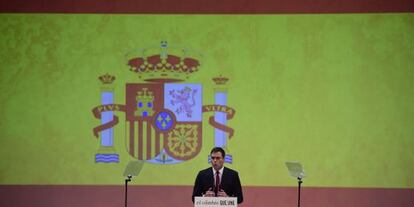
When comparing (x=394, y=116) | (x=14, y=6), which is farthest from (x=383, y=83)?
(x=14, y=6)

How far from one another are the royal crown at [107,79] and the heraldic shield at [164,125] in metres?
0.22

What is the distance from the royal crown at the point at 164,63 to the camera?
7.92m

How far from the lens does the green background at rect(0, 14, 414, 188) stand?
788 cm

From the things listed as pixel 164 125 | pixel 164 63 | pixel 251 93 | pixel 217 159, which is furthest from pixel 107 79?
pixel 217 159

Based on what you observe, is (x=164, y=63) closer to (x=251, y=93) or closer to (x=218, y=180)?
(x=251, y=93)

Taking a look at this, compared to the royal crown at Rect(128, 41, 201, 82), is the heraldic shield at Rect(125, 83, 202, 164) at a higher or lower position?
lower

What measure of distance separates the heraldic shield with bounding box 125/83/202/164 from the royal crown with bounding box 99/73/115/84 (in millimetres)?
216

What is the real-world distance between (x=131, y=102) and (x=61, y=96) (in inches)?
35.3

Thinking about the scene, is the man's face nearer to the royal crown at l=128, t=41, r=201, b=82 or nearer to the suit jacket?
the suit jacket

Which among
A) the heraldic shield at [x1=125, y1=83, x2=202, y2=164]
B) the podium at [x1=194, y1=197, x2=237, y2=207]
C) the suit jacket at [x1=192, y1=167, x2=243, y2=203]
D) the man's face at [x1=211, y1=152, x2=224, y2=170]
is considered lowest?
the podium at [x1=194, y1=197, x2=237, y2=207]

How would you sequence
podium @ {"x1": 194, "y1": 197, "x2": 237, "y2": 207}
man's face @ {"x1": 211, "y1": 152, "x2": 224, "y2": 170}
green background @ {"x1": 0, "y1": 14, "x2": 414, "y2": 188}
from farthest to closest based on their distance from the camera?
green background @ {"x1": 0, "y1": 14, "x2": 414, "y2": 188} → man's face @ {"x1": 211, "y1": 152, "x2": 224, "y2": 170} → podium @ {"x1": 194, "y1": 197, "x2": 237, "y2": 207}

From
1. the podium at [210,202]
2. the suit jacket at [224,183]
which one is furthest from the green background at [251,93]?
the podium at [210,202]

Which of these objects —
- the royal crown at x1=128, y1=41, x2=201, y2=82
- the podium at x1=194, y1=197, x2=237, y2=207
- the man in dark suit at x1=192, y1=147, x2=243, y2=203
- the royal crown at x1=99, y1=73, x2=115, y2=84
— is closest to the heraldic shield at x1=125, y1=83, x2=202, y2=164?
the royal crown at x1=128, y1=41, x2=201, y2=82

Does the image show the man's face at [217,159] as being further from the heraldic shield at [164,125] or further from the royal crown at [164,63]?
the royal crown at [164,63]
